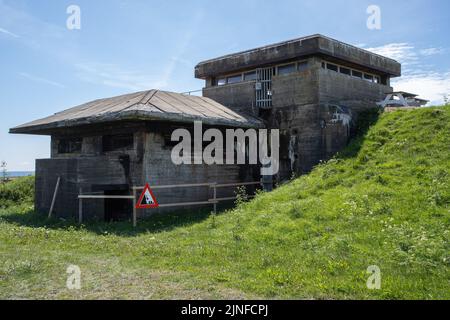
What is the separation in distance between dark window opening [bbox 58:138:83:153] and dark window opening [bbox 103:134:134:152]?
160cm

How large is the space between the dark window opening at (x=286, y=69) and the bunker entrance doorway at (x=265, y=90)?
330 millimetres

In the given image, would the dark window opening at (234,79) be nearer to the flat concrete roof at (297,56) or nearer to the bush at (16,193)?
the flat concrete roof at (297,56)

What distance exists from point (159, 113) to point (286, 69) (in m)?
6.61

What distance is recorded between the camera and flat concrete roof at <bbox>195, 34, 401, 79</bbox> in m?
15.2

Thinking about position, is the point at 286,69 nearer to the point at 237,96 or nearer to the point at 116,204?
the point at 237,96

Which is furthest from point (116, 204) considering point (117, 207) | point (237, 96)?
point (237, 96)

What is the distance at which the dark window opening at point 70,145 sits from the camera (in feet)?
49.8

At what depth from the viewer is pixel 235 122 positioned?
559 inches

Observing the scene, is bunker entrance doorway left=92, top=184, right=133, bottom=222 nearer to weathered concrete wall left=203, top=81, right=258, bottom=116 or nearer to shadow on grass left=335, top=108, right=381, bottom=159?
weathered concrete wall left=203, top=81, right=258, bottom=116

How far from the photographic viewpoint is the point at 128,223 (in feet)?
38.9

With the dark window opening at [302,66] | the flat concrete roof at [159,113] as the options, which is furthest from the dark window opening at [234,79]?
the dark window opening at [302,66]

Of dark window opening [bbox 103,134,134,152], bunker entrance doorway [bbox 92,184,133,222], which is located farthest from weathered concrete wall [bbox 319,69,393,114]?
bunker entrance doorway [bbox 92,184,133,222]

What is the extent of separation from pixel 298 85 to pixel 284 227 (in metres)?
7.70

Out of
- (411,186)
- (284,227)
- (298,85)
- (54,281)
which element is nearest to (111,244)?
(54,281)
